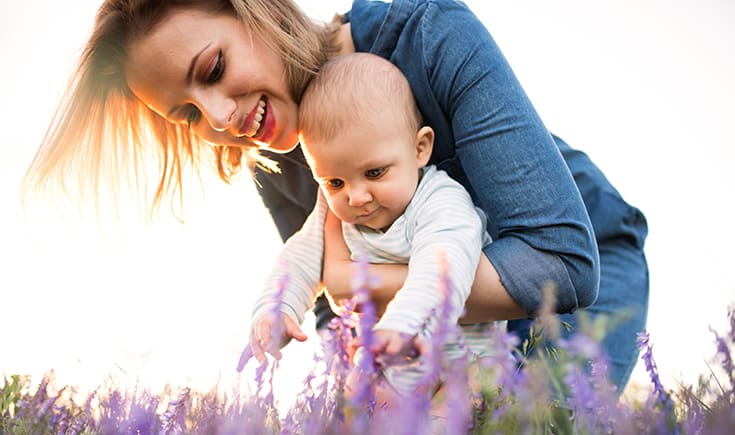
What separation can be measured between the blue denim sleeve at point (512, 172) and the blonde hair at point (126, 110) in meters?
0.55

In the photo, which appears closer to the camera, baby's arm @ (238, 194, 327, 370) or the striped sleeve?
baby's arm @ (238, 194, 327, 370)

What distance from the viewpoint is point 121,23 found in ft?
9.28

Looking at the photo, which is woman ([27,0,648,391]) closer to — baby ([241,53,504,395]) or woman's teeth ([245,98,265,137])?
woman's teeth ([245,98,265,137])

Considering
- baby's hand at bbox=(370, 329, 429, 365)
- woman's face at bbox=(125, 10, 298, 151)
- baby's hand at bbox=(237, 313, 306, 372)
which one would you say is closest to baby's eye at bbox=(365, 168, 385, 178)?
woman's face at bbox=(125, 10, 298, 151)

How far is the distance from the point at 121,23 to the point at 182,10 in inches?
12.8

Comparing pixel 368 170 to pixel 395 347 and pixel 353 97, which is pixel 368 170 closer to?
pixel 353 97

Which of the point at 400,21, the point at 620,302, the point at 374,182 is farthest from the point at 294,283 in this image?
the point at 620,302

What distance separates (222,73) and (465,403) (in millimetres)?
1951

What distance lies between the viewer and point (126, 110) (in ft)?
10.5

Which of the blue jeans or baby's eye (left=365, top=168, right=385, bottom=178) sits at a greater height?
baby's eye (left=365, top=168, right=385, bottom=178)

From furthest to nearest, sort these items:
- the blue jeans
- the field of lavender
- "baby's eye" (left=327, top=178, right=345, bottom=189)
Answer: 1. the blue jeans
2. "baby's eye" (left=327, top=178, right=345, bottom=189)
3. the field of lavender

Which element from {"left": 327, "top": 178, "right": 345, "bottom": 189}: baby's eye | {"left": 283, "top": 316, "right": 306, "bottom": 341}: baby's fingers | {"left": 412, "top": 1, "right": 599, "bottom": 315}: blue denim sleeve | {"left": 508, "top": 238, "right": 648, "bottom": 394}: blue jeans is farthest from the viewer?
{"left": 508, "top": 238, "right": 648, "bottom": 394}: blue jeans

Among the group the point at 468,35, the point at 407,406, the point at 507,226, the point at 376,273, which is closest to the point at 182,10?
the point at 468,35

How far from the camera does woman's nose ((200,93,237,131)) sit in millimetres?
2617
